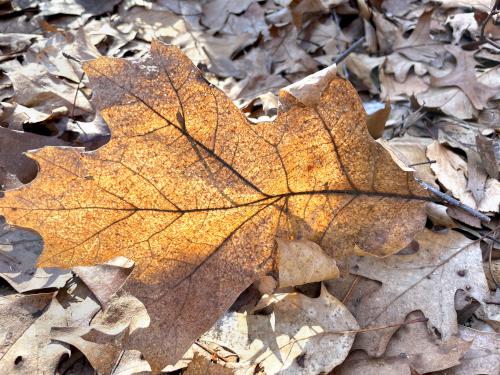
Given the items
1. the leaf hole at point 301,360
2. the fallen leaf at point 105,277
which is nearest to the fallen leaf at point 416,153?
the leaf hole at point 301,360

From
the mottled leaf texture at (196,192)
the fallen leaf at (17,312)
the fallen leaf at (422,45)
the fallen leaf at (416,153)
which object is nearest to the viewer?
the mottled leaf texture at (196,192)

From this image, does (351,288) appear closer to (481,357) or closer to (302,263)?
(302,263)

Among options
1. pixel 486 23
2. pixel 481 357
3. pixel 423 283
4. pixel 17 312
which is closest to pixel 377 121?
pixel 423 283

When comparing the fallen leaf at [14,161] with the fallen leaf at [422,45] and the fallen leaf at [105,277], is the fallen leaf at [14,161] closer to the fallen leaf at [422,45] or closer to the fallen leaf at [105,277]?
the fallen leaf at [105,277]

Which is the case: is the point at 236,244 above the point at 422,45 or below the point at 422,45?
above

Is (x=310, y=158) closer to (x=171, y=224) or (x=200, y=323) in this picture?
(x=171, y=224)

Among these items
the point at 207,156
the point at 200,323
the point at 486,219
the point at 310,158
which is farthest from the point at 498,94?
A: the point at 200,323
